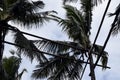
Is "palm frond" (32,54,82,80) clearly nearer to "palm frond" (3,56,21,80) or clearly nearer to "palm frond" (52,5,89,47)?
"palm frond" (52,5,89,47)

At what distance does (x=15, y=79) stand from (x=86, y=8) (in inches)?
280

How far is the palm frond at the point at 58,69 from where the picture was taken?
23.2 m

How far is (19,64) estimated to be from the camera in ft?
85.7

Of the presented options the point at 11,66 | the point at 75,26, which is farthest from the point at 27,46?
the point at 11,66

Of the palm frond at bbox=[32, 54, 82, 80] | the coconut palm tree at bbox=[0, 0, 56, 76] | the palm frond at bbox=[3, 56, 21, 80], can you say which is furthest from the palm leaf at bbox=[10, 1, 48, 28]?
the palm frond at bbox=[3, 56, 21, 80]

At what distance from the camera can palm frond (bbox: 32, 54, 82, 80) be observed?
23.2m

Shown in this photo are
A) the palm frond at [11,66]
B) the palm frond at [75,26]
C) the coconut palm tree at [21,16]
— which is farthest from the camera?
the palm frond at [11,66]

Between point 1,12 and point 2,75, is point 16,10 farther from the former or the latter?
point 2,75

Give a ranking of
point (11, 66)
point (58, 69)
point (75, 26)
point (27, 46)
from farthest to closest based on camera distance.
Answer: point (11, 66) < point (58, 69) < point (75, 26) < point (27, 46)

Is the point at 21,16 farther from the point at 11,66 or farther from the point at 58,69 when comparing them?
the point at 11,66

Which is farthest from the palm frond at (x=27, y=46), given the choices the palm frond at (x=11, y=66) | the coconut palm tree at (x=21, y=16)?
the palm frond at (x=11, y=66)

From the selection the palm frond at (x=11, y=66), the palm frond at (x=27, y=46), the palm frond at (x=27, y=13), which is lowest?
the palm frond at (x=11, y=66)

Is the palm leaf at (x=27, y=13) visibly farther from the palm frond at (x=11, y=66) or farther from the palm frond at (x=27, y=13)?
the palm frond at (x=11, y=66)

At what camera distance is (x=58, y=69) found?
76.5ft
